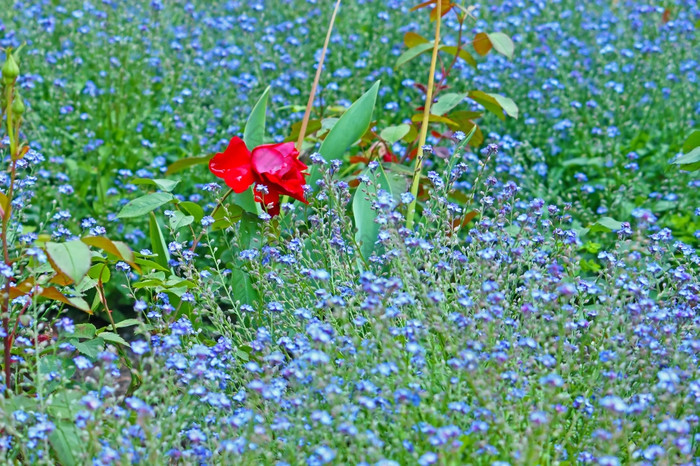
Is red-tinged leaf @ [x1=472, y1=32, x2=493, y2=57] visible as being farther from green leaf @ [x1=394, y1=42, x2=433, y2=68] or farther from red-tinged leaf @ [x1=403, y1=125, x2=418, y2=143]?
red-tinged leaf @ [x1=403, y1=125, x2=418, y2=143]

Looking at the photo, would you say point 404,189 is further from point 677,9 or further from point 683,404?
point 677,9

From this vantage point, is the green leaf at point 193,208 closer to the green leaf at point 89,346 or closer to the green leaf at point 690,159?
the green leaf at point 89,346

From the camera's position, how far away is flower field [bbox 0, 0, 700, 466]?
1.93 m

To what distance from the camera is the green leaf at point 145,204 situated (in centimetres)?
266

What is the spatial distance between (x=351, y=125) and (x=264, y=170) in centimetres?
39

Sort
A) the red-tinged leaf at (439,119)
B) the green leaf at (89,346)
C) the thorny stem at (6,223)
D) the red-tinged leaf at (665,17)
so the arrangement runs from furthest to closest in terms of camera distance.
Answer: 1. the red-tinged leaf at (665,17)
2. the red-tinged leaf at (439,119)
3. the green leaf at (89,346)
4. the thorny stem at (6,223)

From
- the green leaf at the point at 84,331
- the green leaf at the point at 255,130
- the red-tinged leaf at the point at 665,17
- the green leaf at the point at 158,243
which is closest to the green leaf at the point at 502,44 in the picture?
the green leaf at the point at 255,130

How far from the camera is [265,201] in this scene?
109 inches

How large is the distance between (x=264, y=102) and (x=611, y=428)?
5.52 ft

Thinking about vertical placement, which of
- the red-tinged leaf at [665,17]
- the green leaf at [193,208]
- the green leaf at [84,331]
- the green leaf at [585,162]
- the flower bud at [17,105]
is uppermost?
the red-tinged leaf at [665,17]

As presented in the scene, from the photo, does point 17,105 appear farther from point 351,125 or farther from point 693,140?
point 693,140

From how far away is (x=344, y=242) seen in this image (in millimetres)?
2721

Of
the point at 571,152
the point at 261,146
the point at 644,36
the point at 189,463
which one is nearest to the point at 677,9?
the point at 644,36

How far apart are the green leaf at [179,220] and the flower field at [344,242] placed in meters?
0.03
